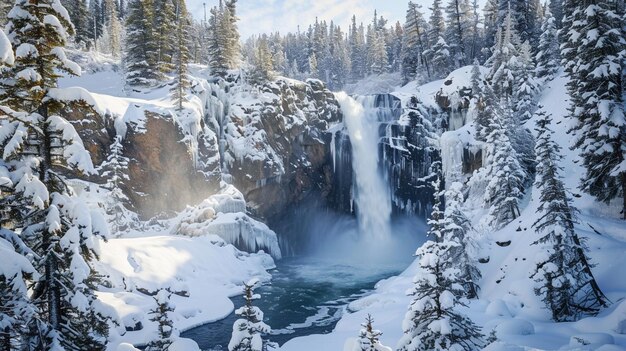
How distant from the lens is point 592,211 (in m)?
20.0

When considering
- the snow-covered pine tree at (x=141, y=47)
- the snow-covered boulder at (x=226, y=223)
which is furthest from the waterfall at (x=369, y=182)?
the snow-covered pine tree at (x=141, y=47)

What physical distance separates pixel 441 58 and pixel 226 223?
4023 cm

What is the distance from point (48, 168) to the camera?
818 cm

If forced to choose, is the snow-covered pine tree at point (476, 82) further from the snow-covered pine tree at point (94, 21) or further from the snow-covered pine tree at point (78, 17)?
the snow-covered pine tree at point (94, 21)

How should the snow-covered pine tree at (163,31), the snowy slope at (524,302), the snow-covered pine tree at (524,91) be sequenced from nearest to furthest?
the snowy slope at (524,302) → the snow-covered pine tree at (524,91) → the snow-covered pine tree at (163,31)

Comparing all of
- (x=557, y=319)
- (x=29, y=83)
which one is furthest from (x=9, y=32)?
(x=557, y=319)

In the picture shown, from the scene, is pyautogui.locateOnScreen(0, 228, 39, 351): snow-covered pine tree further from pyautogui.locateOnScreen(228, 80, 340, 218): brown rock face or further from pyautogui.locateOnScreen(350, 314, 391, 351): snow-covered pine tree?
pyautogui.locateOnScreen(228, 80, 340, 218): brown rock face

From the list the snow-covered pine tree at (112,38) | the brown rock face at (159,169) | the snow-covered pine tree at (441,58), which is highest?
the snow-covered pine tree at (112,38)

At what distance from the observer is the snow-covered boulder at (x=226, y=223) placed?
32.2 metres

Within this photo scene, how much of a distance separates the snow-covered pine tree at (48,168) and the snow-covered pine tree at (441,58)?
5437cm

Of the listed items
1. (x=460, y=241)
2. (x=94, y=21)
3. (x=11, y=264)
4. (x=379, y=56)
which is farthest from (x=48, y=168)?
(x=379, y=56)

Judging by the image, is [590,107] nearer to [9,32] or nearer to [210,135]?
[9,32]

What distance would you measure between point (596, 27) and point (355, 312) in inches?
750

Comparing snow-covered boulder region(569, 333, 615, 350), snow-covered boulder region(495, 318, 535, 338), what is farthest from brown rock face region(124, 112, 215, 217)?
snow-covered boulder region(569, 333, 615, 350)
